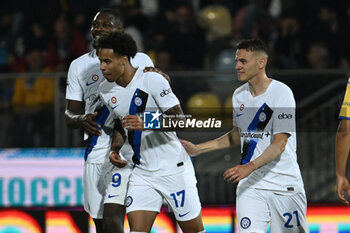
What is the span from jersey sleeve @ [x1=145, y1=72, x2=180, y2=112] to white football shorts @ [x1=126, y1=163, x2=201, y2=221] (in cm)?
49

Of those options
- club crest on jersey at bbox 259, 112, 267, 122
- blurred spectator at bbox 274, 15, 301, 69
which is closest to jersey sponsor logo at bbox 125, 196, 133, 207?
club crest on jersey at bbox 259, 112, 267, 122

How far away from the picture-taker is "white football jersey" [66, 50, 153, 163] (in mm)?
6094

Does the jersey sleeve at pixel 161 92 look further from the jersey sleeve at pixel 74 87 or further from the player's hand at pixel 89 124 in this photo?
the jersey sleeve at pixel 74 87

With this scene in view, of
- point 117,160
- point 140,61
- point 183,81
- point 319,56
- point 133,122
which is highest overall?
point 140,61

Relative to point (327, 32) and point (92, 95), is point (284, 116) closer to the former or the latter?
point (92, 95)

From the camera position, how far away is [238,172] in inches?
197

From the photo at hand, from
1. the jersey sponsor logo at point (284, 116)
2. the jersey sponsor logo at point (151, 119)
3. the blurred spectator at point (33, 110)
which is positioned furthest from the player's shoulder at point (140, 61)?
the blurred spectator at point (33, 110)

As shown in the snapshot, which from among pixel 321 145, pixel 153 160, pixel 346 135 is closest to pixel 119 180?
pixel 153 160

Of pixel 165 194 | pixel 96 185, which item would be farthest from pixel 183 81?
pixel 165 194

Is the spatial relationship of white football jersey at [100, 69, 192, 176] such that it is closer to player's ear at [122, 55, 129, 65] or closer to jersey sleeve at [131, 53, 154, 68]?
player's ear at [122, 55, 129, 65]

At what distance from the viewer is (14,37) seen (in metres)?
11.4

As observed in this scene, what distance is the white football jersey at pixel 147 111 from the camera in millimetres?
5516

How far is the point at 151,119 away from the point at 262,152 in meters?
0.78

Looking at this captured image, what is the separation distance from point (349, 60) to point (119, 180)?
4721mm
